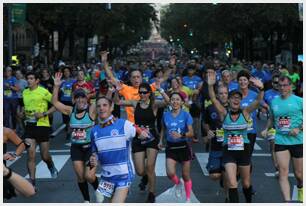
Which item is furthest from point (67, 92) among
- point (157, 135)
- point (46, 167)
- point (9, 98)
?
point (157, 135)

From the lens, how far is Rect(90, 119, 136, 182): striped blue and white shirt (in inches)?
282

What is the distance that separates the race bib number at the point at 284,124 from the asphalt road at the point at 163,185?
47.4 inches

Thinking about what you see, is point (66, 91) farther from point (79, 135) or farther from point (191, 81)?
point (79, 135)

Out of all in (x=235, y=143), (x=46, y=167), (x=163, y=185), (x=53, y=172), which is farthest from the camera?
(x=46, y=167)

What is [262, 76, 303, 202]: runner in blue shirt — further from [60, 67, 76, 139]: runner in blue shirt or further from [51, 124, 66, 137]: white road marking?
[51, 124, 66, 137]: white road marking

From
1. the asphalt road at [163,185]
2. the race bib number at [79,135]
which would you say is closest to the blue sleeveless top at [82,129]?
the race bib number at [79,135]

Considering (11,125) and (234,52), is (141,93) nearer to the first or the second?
(11,125)

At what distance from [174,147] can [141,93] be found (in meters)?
→ 0.85

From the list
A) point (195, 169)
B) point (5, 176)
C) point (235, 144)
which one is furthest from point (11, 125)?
point (5, 176)

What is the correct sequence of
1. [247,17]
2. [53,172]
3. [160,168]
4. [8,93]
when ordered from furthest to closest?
[247,17]
[8,93]
[160,168]
[53,172]

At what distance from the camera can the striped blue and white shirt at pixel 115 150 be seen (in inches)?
282

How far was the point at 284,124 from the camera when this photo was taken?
338 inches

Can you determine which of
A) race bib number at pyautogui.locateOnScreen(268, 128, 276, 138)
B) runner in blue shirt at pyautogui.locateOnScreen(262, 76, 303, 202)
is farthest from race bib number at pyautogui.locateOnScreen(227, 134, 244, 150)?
race bib number at pyautogui.locateOnScreen(268, 128, 276, 138)

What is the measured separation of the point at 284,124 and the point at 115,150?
2.44 meters
